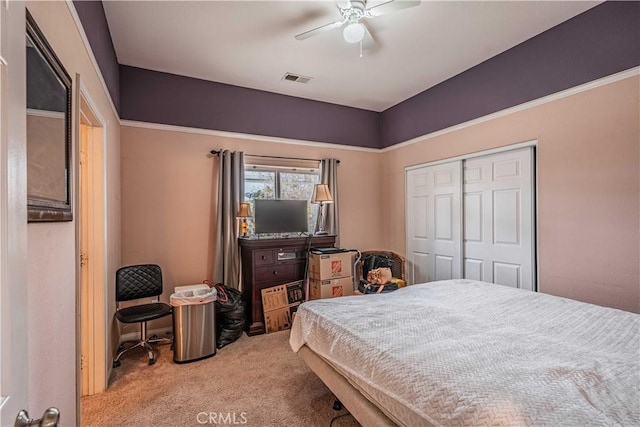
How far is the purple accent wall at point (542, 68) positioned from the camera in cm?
247

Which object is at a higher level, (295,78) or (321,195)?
(295,78)

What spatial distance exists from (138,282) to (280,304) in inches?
58.4

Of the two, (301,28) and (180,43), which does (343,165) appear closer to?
(301,28)

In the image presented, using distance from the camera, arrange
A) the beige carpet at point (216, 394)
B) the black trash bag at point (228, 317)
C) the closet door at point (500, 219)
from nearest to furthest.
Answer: the beige carpet at point (216, 394), the closet door at point (500, 219), the black trash bag at point (228, 317)

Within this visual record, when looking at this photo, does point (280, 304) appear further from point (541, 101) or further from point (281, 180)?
point (541, 101)

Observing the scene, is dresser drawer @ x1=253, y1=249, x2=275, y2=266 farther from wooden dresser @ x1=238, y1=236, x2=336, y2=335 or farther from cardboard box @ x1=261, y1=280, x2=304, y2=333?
cardboard box @ x1=261, y1=280, x2=304, y2=333

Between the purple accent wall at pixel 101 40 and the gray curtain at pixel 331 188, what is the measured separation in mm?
2488

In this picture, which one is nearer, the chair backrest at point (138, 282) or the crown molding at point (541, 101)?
the crown molding at point (541, 101)

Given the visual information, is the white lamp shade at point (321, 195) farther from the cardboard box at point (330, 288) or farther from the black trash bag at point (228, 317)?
the black trash bag at point (228, 317)

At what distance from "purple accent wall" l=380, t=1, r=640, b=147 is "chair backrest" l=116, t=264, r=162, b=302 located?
3.71 meters

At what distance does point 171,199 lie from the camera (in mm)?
3598

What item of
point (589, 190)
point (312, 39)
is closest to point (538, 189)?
point (589, 190)

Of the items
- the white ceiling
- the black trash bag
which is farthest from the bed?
the white ceiling

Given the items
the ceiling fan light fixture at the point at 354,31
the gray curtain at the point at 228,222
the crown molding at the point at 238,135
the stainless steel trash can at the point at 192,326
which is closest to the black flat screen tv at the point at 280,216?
the gray curtain at the point at 228,222
